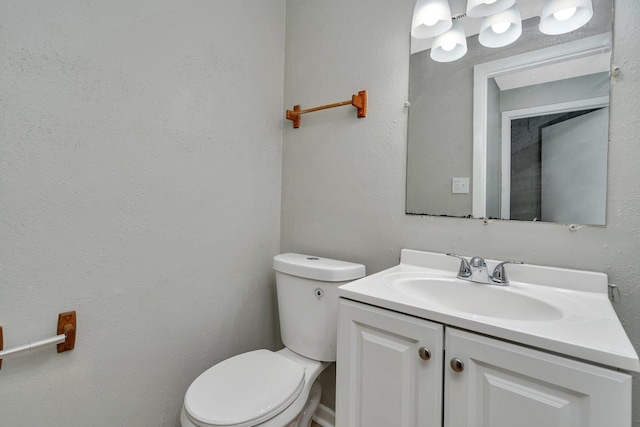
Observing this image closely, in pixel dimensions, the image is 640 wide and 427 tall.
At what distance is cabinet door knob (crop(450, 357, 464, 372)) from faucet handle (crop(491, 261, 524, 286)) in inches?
15.9

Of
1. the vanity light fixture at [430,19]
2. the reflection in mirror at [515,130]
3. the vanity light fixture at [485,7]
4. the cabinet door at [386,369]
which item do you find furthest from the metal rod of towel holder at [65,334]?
the vanity light fixture at [485,7]

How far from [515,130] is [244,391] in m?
1.30

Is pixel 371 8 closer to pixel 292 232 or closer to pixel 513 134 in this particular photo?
pixel 513 134

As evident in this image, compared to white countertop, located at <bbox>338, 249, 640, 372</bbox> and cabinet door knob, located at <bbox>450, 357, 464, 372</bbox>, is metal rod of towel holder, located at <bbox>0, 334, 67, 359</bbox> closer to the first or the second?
white countertop, located at <bbox>338, 249, 640, 372</bbox>

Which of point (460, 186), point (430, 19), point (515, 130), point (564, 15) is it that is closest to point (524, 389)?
point (460, 186)

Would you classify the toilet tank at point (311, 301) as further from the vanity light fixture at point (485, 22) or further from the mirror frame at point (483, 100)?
the vanity light fixture at point (485, 22)

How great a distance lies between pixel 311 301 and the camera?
1236 millimetres

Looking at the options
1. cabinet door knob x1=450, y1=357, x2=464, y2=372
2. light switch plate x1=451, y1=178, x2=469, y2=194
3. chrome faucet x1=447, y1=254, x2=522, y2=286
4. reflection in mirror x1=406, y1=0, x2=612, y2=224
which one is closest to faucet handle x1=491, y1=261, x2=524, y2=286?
chrome faucet x1=447, y1=254, x2=522, y2=286

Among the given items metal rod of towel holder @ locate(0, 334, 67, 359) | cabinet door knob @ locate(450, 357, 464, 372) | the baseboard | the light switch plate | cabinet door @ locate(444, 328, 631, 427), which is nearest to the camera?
cabinet door @ locate(444, 328, 631, 427)

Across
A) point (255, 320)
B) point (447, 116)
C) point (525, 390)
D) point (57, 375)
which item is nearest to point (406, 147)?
point (447, 116)

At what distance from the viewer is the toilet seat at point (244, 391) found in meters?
0.87

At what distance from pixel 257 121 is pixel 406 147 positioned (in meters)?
0.77

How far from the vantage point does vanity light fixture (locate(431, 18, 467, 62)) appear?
1.12 meters

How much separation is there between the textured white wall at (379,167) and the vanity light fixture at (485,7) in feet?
0.90
